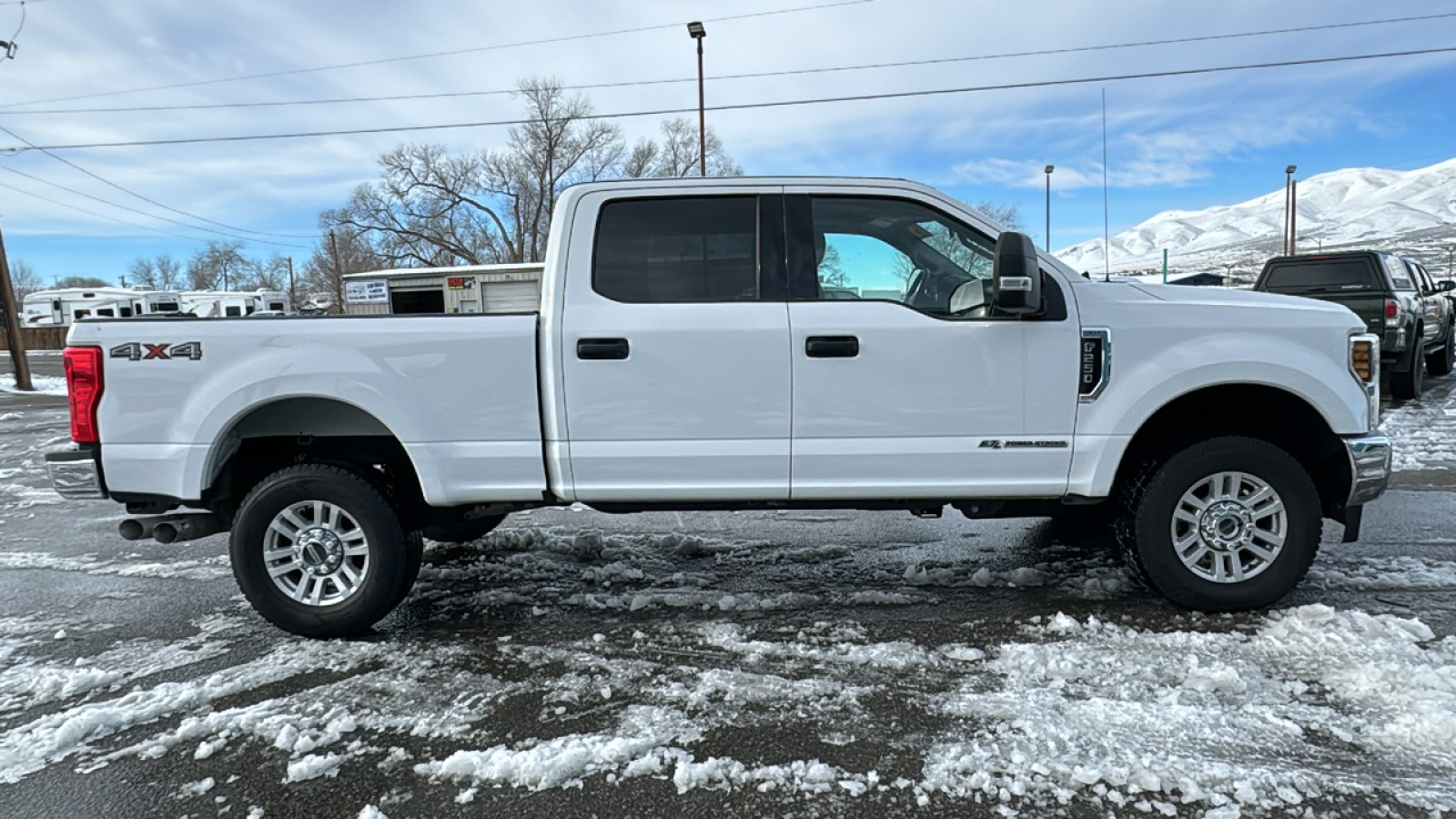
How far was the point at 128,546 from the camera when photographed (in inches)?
234

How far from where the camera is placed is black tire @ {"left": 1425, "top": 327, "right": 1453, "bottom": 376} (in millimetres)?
14834

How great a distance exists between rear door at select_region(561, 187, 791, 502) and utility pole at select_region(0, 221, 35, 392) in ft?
70.8

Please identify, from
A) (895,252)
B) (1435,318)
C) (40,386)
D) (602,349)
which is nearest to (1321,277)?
(1435,318)

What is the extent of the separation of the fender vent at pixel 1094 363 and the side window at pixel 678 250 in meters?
1.54

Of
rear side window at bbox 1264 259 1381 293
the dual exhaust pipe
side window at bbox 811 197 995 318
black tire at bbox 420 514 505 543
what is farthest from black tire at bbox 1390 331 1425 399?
the dual exhaust pipe

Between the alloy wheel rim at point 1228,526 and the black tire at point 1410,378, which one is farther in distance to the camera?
the black tire at point 1410,378

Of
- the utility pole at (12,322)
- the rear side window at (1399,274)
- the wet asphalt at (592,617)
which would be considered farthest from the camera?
the utility pole at (12,322)

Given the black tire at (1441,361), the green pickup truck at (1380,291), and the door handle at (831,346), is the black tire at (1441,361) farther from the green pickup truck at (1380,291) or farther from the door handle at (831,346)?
the door handle at (831,346)

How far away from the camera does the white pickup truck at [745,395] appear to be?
3.87 m

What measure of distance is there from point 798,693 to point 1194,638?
183 cm

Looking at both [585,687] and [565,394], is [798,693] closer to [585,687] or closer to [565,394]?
[585,687]

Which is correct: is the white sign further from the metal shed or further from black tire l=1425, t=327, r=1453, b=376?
black tire l=1425, t=327, r=1453, b=376

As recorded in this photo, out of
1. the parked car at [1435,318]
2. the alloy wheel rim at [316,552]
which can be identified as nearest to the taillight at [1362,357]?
the alloy wheel rim at [316,552]

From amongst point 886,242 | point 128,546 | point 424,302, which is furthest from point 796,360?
point 424,302
